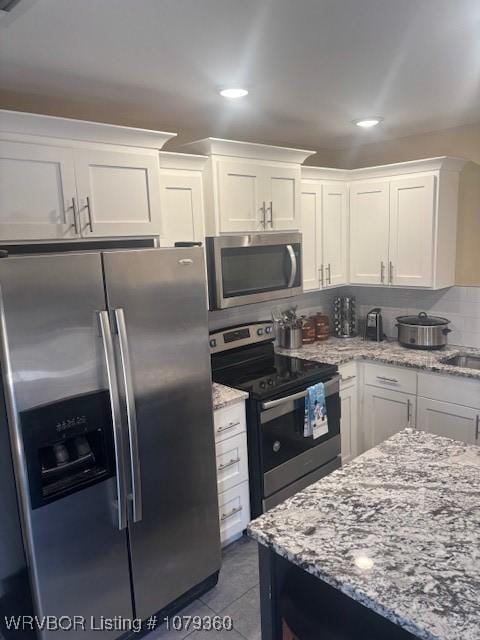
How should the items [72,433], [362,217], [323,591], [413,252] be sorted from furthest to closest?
[362,217]
[413,252]
[72,433]
[323,591]

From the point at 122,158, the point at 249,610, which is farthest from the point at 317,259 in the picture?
the point at 249,610

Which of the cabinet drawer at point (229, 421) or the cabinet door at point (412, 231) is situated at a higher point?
the cabinet door at point (412, 231)

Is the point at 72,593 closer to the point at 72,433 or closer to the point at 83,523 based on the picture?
the point at 83,523

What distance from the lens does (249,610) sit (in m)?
2.22

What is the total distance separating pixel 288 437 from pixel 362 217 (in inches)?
72.8

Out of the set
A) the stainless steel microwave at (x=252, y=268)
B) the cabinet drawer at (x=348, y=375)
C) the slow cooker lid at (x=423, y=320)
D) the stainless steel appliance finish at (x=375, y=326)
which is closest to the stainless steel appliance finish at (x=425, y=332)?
the slow cooker lid at (x=423, y=320)

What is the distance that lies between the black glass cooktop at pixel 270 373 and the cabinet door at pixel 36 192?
1.31 m

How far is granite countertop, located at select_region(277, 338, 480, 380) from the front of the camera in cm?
305

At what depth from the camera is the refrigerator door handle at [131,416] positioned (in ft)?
5.92

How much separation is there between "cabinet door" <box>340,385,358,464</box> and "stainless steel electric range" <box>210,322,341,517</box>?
0.75 feet

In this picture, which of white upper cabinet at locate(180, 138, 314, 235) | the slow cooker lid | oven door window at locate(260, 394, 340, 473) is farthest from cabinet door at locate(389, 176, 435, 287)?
oven door window at locate(260, 394, 340, 473)

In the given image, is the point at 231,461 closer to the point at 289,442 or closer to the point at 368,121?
the point at 289,442

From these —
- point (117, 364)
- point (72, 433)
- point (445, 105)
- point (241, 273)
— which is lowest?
point (72, 433)

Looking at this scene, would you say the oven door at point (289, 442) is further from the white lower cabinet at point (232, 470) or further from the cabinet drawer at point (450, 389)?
the cabinet drawer at point (450, 389)
